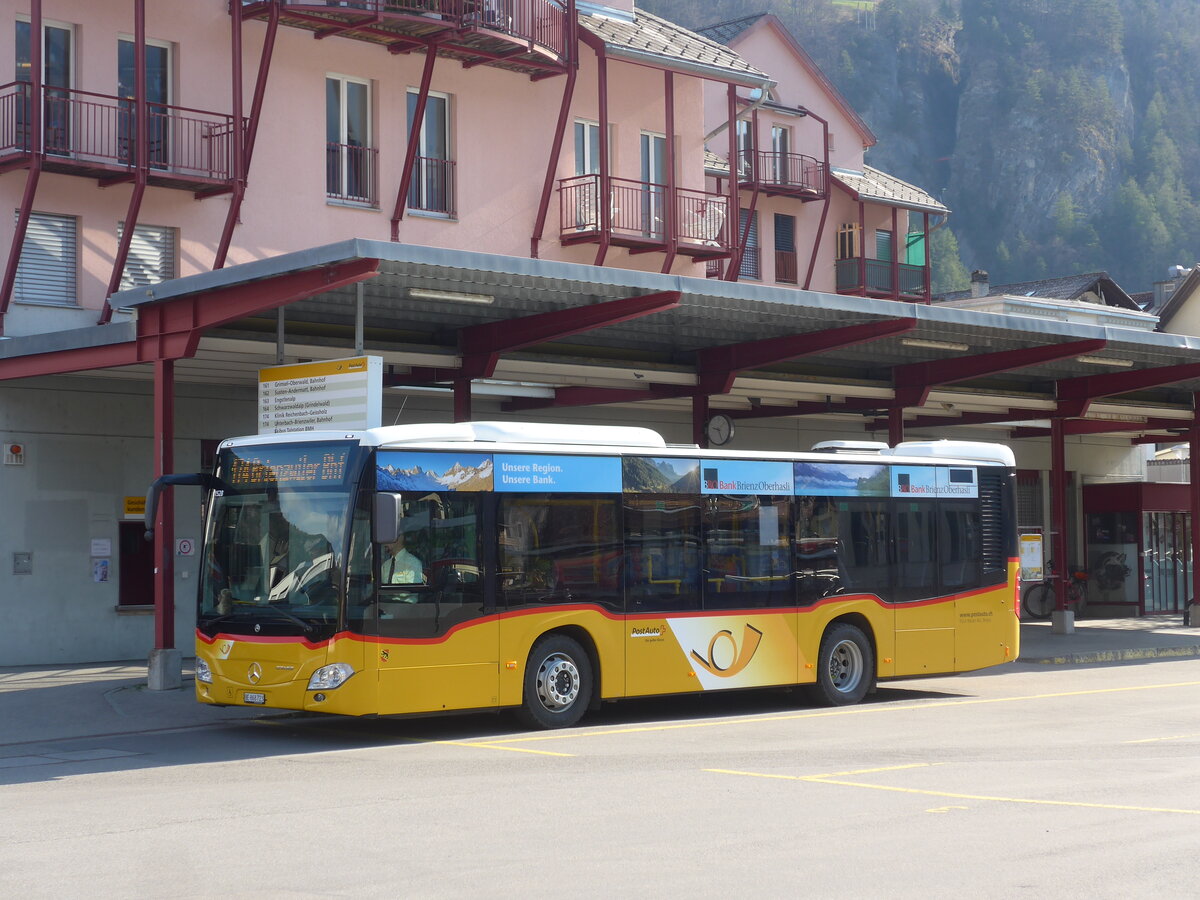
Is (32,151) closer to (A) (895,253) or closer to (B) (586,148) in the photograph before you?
(B) (586,148)

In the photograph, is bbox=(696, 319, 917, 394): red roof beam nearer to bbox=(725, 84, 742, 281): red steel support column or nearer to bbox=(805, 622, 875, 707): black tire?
Result: bbox=(805, 622, 875, 707): black tire

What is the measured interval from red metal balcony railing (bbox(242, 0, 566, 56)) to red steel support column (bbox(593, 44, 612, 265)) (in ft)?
2.54

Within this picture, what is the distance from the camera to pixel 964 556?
18.8 metres

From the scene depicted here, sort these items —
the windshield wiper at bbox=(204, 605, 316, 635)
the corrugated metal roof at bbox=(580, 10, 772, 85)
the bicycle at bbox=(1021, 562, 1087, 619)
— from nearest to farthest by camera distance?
the windshield wiper at bbox=(204, 605, 316, 635) → the corrugated metal roof at bbox=(580, 10, 772, 85) → the bicycle at bbox=(1021, 562, 1087, 619)

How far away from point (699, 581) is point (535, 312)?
5.17 meters

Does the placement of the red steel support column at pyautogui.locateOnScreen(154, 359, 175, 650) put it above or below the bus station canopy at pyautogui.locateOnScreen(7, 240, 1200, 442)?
below

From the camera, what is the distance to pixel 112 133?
24.1 meters

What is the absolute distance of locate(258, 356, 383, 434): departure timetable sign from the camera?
15.5 m

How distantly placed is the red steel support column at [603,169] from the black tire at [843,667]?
13.3m

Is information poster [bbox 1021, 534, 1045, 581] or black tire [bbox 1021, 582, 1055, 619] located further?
black tire [bbox 1021, 582, 1055, 619]

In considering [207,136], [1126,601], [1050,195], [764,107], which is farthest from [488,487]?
[1050,195]

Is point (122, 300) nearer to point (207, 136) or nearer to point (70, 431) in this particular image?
point (70, 431)

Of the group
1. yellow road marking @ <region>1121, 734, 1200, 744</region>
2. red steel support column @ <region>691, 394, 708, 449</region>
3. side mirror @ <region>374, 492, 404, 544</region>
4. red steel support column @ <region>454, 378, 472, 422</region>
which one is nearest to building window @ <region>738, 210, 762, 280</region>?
red steel support column @ <region>691, 394, 708, 449</region>

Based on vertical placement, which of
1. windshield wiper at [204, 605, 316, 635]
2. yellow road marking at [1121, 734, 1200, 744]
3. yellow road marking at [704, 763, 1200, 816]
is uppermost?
windshield wiper at [204, 605, 316, 635]
